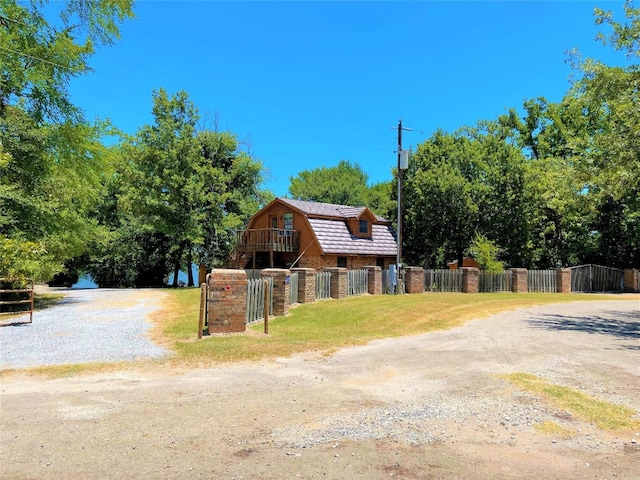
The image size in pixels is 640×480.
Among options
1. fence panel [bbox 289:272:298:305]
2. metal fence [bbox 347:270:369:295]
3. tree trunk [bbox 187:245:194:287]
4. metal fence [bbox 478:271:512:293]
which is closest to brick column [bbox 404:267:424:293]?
metal fence [bbox 347:270:369:295]

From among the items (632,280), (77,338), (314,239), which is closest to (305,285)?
(77,338)

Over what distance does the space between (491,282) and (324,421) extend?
→ 24037 mm

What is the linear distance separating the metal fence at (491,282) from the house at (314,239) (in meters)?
8.07

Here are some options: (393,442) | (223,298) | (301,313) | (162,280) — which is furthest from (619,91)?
(162,280)

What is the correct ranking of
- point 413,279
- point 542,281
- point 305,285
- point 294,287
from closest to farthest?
point 294,287
point 305,285
point 413,279
point 542,281

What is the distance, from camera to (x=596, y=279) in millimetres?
31297

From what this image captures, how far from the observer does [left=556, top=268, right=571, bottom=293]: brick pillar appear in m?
28.9

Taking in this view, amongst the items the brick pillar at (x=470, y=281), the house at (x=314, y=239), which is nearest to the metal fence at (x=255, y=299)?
the brick pillar at (x=470, y=281)

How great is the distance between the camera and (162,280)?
45688 millimetres

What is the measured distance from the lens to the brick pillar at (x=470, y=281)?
26.9 meters

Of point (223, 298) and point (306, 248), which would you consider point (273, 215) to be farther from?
point (223, 298)

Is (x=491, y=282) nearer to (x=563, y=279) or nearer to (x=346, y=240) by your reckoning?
(x=563, y=279)

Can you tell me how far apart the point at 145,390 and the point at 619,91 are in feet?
59.5

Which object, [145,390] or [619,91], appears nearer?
[145,390]
